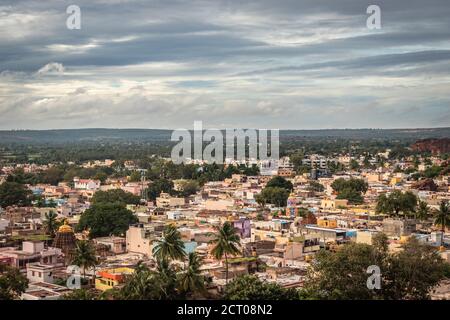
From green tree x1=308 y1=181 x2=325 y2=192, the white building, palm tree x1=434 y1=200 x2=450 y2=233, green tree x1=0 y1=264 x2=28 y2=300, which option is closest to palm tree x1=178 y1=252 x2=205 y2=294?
green tree x1=0 y1=264 x2=28 y2=300

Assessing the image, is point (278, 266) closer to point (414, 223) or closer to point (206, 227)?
point (206, 227)

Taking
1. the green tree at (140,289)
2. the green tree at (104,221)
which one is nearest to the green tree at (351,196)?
the green tree at (104,221)

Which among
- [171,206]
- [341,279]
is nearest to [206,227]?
[171,206]

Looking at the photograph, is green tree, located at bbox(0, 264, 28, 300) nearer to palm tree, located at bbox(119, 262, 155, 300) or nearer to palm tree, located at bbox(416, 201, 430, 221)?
palm tree, located at bbox(119, 262, 155, 300)

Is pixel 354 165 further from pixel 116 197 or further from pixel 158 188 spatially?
pixel 116 197

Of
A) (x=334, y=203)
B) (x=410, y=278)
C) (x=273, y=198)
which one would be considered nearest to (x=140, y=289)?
(x=410, y=278)

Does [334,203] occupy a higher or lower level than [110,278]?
higher
